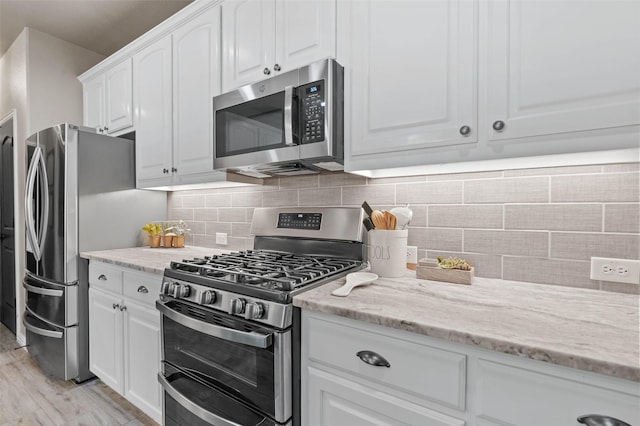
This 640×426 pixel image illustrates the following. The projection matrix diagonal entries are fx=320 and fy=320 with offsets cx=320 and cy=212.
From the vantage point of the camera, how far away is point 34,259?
7.80ft

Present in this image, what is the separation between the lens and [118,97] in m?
2.52

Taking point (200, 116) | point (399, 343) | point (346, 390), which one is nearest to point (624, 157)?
point (399, 343)

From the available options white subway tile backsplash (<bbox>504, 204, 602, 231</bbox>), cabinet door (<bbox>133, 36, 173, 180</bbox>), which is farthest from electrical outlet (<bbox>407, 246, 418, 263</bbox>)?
cabinet door (<bbox>133, 36, 173, 180</bbox>)

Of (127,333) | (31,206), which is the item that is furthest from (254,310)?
(31,206)

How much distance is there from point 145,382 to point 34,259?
57.3 inches

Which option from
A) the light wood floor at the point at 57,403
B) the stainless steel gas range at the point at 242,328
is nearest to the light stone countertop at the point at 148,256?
the stainless steel gas range at the point at 242,328

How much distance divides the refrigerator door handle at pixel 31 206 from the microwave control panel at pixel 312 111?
2.12 metres

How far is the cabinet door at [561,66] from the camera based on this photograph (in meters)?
0.91

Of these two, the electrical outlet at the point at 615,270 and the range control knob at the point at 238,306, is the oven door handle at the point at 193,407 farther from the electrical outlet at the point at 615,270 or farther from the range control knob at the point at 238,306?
the electrical outlet at the point at 615,270

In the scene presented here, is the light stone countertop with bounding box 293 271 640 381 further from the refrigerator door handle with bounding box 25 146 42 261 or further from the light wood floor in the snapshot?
the refrigerator door handle with bounding box 25 146 42 261

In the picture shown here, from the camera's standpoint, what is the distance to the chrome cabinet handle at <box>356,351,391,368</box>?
0.92 metres

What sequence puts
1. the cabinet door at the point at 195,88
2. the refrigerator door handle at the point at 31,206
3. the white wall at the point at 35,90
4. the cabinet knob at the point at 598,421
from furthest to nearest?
the white wall at the point at 35,90 < the refrigerator door handle at the point at 31,206 < the cabinet door at the point at 195,88 < the cabinet knob at the point at 598,421

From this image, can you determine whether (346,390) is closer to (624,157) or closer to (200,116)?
(624,157)

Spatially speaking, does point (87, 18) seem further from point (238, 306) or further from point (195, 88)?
point (238, 306)
